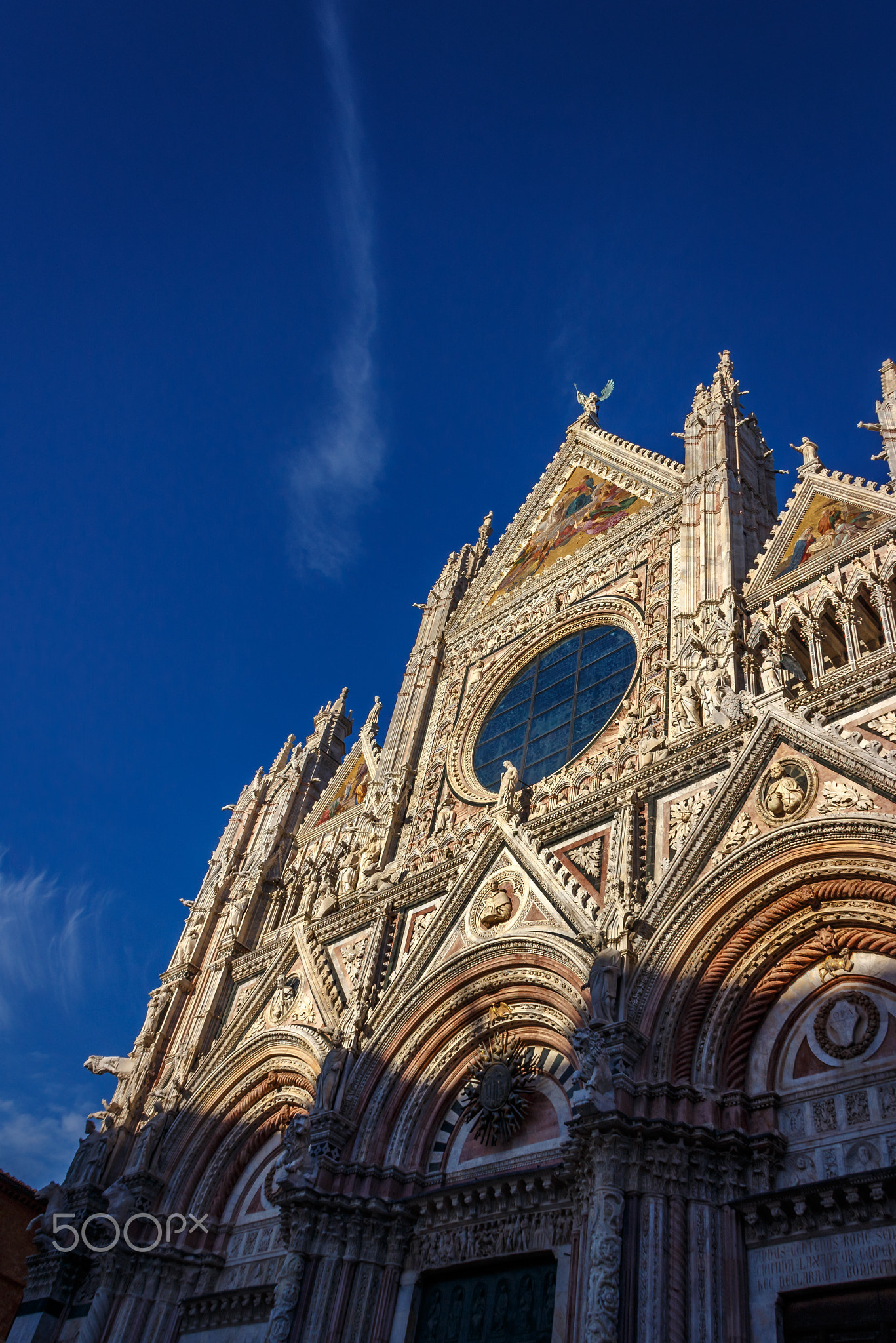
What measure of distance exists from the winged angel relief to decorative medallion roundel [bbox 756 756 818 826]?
353 inches

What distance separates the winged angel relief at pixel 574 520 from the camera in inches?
795

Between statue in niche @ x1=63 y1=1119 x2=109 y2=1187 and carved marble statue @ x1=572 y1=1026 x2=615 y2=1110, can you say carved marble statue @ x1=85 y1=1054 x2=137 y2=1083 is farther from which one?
carved marble statue @ x1=572 y1=1026 x2=615 y2=1110

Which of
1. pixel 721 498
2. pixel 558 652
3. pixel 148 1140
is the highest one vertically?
pixel 721 498

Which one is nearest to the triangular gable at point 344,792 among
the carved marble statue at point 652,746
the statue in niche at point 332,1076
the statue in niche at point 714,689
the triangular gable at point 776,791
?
the statue in niche at point 332,1076

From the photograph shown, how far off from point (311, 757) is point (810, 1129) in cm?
1444

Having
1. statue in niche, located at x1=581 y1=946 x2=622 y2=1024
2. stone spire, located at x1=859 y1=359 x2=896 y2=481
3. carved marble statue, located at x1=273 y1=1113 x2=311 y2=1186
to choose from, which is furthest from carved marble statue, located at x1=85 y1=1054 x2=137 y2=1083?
stone spire, located at x1=859 y1=359 x2=896 y2=481

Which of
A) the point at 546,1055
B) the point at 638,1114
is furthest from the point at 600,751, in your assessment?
the point at 638,1114

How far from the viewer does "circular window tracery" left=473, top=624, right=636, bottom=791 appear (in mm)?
16172

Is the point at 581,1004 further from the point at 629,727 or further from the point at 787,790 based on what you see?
the point at 629,727

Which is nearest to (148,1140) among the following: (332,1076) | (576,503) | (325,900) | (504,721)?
(332,1076)

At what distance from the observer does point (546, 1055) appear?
Answer: 1213cm

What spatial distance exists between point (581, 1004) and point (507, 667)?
28.1ft

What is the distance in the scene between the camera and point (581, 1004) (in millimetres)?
11461

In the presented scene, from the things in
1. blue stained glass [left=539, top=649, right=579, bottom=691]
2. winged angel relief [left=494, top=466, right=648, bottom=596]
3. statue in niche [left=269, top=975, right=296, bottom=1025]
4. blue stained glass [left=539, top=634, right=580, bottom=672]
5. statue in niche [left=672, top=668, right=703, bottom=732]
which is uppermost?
winged angel relief [left=494, top=466, right=648, bottom=596]
